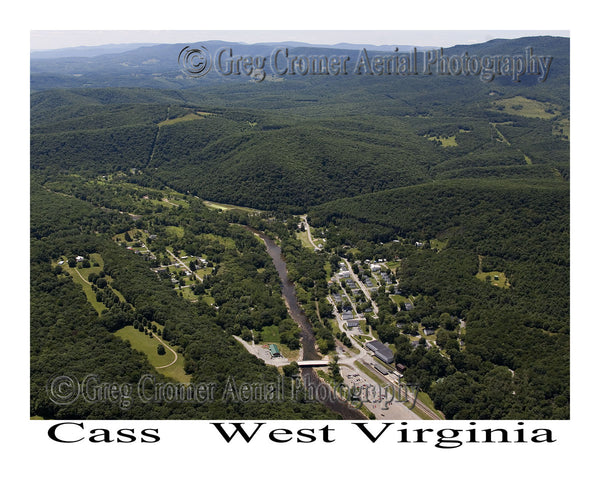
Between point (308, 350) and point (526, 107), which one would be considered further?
point (526, 107)

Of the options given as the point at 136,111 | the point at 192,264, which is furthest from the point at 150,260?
the point at 136,111

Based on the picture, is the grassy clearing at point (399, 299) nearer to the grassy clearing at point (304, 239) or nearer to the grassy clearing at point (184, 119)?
the grassy clearing at point (304, 239)

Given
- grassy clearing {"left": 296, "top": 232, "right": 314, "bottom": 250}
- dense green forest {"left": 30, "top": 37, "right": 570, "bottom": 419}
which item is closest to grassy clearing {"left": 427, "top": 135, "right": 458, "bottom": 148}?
dense green forest {"left": 30, "top": 37, "right": 570, "bottom": 419}

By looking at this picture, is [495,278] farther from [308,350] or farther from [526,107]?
[526,107]

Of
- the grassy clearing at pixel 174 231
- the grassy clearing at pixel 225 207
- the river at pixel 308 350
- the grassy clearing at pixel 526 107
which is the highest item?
the grassy clearing at pixel 526 107

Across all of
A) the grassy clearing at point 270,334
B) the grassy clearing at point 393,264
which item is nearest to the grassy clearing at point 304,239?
the grassy clearing at point 393,264
